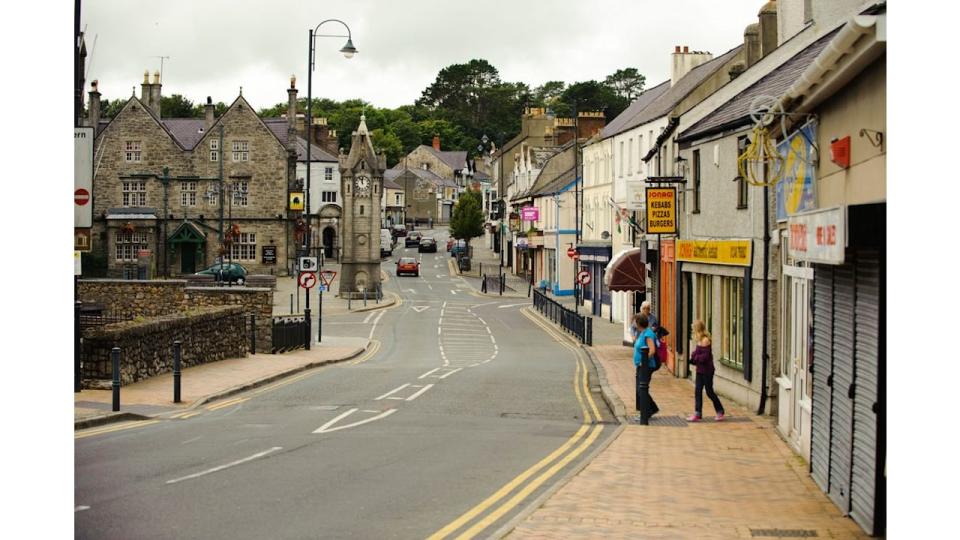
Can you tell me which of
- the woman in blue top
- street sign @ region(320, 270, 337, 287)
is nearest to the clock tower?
street sign @ region(320, 270, 337, 287)

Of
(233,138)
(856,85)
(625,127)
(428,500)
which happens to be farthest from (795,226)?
(233,138)

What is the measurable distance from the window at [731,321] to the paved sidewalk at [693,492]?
316 cm

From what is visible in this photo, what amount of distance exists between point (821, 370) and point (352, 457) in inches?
→ 241

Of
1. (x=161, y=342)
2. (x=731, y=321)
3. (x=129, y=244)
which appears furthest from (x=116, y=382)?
(x=129, y=244)

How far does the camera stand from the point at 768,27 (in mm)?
28672

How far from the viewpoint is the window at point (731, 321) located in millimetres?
21438

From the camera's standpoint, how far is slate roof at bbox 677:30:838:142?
19547 millimetres

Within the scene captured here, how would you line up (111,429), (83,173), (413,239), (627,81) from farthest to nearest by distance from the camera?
(627,81) < (413,239) < (111,429) < (83,173)

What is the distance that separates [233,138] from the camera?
79.4 metres

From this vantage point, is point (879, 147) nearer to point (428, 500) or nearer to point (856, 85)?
point (856, 85)

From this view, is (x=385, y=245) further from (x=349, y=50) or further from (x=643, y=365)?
(x=643, y=365)

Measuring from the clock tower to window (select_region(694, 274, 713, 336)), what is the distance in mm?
44950

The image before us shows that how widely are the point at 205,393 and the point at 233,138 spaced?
59718 millimetres

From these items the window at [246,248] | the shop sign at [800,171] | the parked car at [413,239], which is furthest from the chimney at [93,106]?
the shop sign at [800,171]
